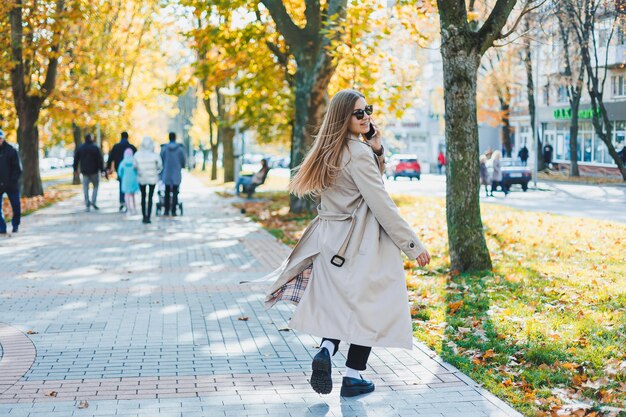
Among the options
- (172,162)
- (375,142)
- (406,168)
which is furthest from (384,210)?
(406,168)

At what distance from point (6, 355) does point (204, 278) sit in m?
4.35

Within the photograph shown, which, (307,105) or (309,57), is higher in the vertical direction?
(309,57)

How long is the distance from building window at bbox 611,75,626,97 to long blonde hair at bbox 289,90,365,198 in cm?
4587

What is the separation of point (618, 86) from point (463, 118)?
41.6 m

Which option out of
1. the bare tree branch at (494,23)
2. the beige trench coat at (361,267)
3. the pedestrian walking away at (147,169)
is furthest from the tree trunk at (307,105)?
the beige trench coat at (361,267)

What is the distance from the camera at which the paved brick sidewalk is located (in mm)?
5406

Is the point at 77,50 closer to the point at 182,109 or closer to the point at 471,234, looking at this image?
the point at 471,234

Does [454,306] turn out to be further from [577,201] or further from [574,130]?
[574,130]

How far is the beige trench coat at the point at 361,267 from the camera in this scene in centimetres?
529

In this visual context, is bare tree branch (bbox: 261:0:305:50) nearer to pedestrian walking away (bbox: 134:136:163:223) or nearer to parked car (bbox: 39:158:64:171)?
pedestrian walking away (bbox: 134:136:163:223)

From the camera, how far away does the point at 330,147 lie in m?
5.39

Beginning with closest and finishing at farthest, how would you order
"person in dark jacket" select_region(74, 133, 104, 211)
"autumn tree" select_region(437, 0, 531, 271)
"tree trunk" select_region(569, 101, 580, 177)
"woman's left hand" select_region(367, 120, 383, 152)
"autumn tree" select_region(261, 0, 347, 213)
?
"woman's left hand" select_region(367, 120, 383, 152)
"autumn tree" select_region(437, 0, 531, 271)
"autumn tree" select_region(261, 0, 347, 213)
"person in dark jacket" select_region(74, 133, 104, 211)
"tree trunk" select_region(569, 101, 580, 177)

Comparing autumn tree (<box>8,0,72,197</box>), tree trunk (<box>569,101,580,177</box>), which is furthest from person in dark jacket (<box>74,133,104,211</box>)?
tree trunk (<box>569,101,580,177</box>)

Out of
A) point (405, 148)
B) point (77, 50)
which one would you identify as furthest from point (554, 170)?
point (405, 148)
